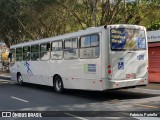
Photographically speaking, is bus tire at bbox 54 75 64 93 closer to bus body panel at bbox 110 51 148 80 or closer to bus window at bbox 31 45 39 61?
bus window at bbox 31 45 39 61

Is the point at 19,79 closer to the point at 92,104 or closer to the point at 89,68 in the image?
the point at 89,68

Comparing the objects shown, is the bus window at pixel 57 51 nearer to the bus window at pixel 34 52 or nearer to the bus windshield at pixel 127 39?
the bus window at pixel 34 52

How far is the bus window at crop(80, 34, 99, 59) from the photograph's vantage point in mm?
13680

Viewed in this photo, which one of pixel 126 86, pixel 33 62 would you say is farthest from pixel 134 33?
pixel 33 62

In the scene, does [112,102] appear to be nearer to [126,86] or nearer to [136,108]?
[126,86]

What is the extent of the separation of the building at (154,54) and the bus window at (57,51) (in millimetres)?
6015

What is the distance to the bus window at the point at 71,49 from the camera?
15.1 m

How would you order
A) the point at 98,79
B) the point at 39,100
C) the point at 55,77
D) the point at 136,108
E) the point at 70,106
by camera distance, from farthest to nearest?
the point at 55,77 < the point at 39,100 < the point at 98,79 < the point at 70,106 < the point at 136,108

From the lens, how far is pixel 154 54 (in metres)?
20.2

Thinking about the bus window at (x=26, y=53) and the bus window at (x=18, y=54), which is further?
the bus window at (x=18, y=54)

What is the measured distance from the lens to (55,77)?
56.1 ft

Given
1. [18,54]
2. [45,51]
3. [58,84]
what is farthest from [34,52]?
[58,84]

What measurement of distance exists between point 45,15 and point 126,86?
16.6 meters

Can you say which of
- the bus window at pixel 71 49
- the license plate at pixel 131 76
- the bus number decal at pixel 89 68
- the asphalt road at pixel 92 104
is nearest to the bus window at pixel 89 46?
the bus number decal at pixel 89 68
